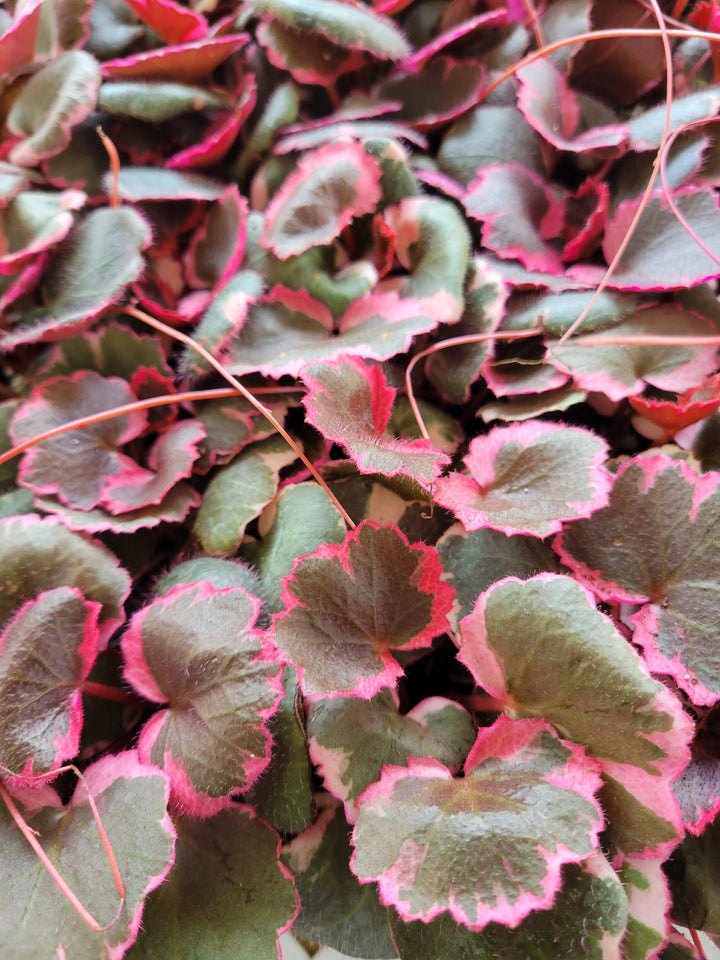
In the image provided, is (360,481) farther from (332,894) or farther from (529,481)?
(332,894)

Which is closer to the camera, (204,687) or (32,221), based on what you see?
(204,687)

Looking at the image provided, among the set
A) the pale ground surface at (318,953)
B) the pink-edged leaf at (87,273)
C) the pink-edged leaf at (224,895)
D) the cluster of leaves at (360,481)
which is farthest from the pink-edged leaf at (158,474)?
the pale ground surface at (318,953)

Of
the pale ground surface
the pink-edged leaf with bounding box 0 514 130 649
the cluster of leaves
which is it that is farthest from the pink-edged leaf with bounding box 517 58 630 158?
the pale ground surface

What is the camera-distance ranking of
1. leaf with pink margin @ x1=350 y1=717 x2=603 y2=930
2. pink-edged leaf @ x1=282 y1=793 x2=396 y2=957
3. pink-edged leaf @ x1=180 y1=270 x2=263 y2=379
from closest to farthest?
leaf with pink margin @ x1=350 y1=717 x2=603 y2=930 → pink-edged leaf @ x1=282 y1=793 x2=396 y2=957 → pink-edged leaf @ x1=180 y1=270 x2=263 y2=379

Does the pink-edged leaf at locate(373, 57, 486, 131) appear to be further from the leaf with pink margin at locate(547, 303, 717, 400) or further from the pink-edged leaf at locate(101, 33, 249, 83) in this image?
the leaf with pink margin at locate(547, 303, 717, 400)

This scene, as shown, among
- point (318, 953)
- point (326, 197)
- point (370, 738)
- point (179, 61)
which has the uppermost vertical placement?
point (179, 61)

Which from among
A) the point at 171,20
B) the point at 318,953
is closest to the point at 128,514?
the point at 318,953

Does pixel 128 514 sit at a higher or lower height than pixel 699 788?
higher
